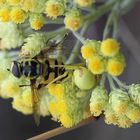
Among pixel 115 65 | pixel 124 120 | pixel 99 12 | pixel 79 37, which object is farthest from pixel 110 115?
pixel 99 12

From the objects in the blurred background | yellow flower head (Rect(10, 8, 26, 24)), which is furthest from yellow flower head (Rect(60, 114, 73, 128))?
the blurred background

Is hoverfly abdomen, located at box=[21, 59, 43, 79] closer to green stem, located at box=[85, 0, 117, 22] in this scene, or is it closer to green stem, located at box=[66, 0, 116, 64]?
green stem, located at box=[66, 0, 116, 64]

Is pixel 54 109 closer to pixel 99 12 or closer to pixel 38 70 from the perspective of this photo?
pixel 38 70

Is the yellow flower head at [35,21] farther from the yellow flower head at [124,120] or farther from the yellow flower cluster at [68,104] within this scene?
the yellow flower head at [124,120]

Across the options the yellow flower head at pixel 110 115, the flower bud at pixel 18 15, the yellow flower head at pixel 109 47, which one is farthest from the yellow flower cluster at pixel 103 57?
the flower bud at pixel 18 15

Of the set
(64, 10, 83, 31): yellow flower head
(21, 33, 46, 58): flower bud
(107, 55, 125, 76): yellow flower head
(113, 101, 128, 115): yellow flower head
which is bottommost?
(113, 101, 128, 115): yellow flower head

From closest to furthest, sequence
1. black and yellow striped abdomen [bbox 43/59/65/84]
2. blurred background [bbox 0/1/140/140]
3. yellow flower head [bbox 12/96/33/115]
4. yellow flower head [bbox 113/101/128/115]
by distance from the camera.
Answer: yellow flower head [bbox 113/101/128/115], black and yellow striped abdomen [bbox 43/59/65/84], yellow flower head [bbox 12/96/33/115], blurred background [bbox 0/1/140/140]

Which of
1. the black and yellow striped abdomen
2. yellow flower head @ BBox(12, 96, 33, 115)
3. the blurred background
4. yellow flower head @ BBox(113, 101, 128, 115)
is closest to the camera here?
yellow flower head @ BBox(113, 101, 128, 115)

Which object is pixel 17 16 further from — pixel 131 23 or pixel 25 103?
pixel 131 23
